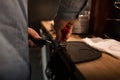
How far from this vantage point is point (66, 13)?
3.01 feet

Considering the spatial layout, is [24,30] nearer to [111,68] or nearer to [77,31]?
[111,68]

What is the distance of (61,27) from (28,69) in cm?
36

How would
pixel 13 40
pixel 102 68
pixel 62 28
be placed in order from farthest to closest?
pixel 62 28, pixel 102 68, pixel 13 40

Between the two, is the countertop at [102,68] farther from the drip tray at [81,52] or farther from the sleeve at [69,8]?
the sleeve at [69,8]

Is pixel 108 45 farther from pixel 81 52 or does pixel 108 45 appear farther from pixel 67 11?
pixel 67 11

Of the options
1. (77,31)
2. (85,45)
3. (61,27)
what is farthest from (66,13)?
(77,31)

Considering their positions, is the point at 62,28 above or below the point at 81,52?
above

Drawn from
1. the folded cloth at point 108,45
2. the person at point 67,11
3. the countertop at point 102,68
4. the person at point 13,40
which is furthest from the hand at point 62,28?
the person at point 13,40

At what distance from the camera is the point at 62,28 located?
1.01 meters

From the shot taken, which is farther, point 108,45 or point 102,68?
point 108,45

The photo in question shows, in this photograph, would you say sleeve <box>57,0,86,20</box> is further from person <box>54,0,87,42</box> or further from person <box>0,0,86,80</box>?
person <box>0,0,86,80</box>

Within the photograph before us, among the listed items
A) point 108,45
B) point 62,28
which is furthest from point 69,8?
point 108,45

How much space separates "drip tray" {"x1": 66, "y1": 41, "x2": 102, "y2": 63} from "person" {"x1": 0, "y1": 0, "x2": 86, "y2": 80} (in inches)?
9.7

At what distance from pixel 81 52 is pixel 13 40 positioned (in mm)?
Answer: 381
